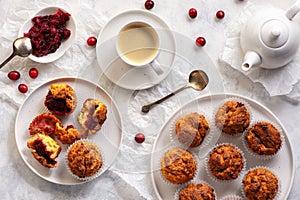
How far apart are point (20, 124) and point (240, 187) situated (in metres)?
1.22

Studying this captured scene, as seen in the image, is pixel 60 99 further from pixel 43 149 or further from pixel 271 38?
pixel 271 38

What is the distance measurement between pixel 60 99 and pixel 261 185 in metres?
1.13

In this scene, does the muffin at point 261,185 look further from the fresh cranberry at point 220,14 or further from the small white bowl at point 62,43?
the small white bowl at point 62,43

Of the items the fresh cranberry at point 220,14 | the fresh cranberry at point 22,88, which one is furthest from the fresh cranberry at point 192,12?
the fresh cranberry at point 22,88

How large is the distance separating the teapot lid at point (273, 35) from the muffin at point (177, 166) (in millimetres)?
696

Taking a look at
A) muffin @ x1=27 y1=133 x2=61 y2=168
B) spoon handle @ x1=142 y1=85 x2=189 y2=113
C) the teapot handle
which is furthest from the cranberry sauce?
the teapot handle

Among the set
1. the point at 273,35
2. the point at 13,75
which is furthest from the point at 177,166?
the point at 13,75

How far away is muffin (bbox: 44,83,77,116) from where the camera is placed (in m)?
2.60

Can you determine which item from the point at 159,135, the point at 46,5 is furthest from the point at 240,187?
the point at 46,5

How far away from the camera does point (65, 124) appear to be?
2688 mm

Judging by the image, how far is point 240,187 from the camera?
2.67 m

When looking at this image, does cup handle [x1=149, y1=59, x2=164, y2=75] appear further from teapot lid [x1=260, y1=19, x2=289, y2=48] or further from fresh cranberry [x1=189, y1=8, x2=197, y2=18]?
teapot lid [x1=260, y1=19, x2=289, y2=48]

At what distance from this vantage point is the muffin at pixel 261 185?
2535mm

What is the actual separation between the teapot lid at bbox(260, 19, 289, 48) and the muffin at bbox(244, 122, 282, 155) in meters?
0.43
